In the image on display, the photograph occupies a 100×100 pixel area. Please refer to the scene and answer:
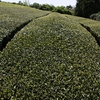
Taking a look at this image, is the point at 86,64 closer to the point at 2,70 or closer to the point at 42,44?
the point at 42,44

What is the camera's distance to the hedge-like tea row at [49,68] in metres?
6.78

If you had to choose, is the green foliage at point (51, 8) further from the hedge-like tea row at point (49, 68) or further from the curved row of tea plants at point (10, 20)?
the hedge-like tea row at point (49, 68)

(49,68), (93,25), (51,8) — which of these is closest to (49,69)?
(49,68)

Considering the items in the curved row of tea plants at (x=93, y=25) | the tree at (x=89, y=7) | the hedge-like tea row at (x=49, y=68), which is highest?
the hedge-like tea row at (x=49, y=68)

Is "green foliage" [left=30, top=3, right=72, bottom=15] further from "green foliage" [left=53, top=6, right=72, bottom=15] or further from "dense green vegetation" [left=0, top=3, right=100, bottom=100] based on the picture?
"dense green vegetation" [left=0, top=3, right=100, bottom=100]

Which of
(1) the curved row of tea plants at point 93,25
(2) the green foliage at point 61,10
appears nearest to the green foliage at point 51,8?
(2) the green foliage at point 61,10

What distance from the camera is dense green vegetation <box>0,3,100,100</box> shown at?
6.78 m

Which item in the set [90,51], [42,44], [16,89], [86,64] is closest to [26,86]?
[16,89]

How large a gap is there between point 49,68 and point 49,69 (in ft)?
0.24

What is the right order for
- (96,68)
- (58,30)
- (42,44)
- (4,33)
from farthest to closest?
(58,30) → (4,33) → (42,44) → (96,68)

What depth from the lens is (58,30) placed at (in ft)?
45.5

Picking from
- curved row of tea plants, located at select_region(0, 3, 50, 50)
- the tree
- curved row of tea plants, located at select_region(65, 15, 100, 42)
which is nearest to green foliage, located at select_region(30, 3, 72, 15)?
the tree

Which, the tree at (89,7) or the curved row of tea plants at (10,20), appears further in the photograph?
the tree at (89,7)

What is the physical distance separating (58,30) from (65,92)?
7553mm
